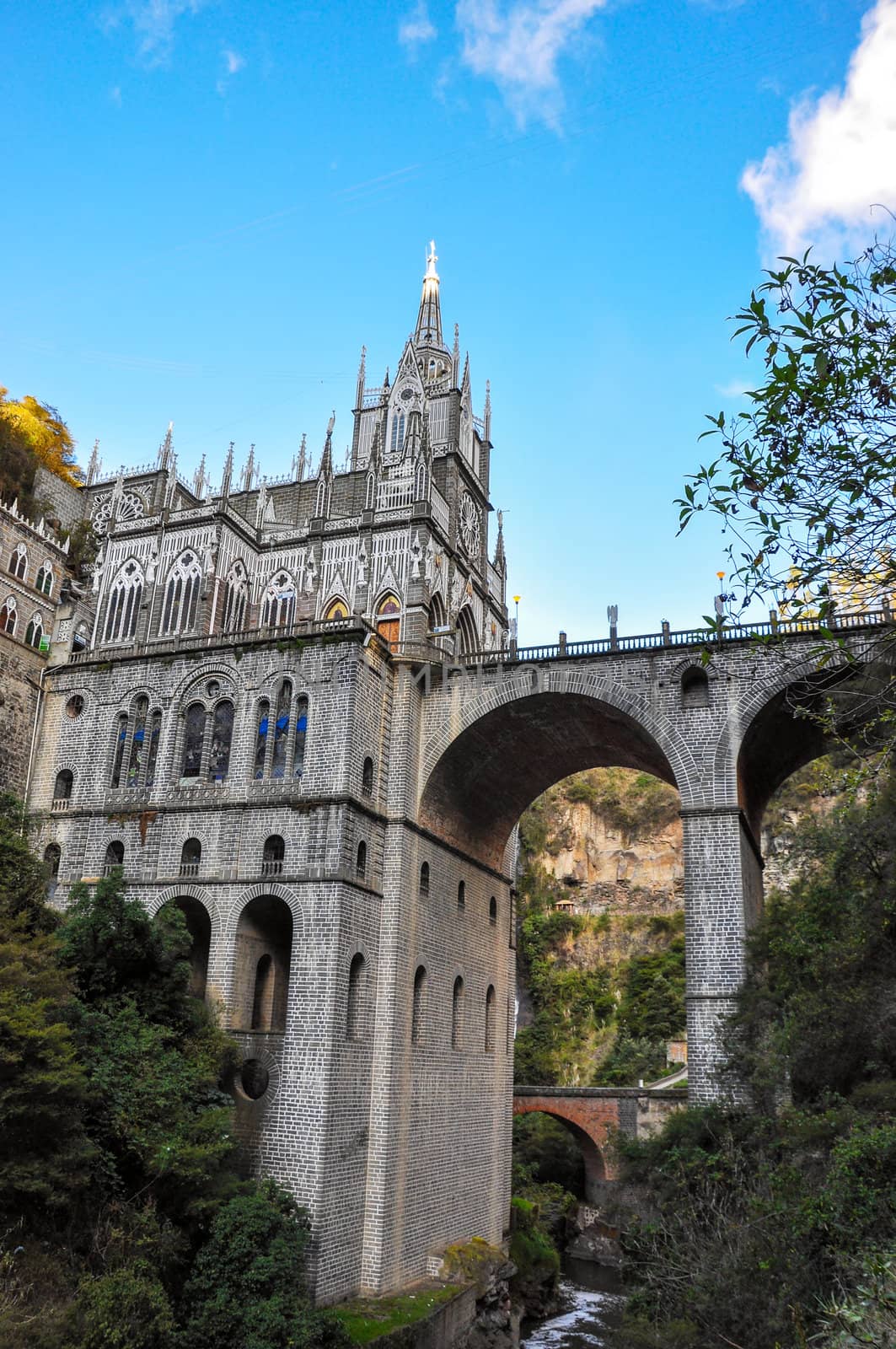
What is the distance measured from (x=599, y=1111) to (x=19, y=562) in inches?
1227

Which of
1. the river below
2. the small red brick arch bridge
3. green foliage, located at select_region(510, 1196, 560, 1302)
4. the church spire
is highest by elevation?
the church spire

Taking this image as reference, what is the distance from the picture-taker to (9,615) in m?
32.0

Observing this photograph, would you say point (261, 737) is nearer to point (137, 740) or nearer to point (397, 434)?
point (137, 740)

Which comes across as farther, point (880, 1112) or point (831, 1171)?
point (880, 1112)

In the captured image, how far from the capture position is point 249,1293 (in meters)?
19.5

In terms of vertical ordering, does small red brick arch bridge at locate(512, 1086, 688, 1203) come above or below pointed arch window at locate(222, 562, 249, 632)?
below

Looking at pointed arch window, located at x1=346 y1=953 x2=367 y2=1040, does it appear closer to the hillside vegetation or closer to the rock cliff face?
the hillside vegetation

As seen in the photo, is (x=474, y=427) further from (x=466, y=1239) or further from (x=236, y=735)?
(x=466, y=1239)

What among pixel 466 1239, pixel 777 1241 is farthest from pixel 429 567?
pixel 777 1241

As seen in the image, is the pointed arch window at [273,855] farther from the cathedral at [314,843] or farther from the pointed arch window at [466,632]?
the pointed arch window at [466,632]

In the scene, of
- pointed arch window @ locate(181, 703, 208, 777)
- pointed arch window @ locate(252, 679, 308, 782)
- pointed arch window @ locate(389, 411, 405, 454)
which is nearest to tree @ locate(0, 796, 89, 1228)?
pointed arch window @ locate(252, 679, 308, 782)

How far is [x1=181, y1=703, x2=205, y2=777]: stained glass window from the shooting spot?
27.8 meters

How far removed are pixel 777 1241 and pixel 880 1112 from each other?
236 cm

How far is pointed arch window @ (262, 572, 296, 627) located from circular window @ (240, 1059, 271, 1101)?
17131mm
